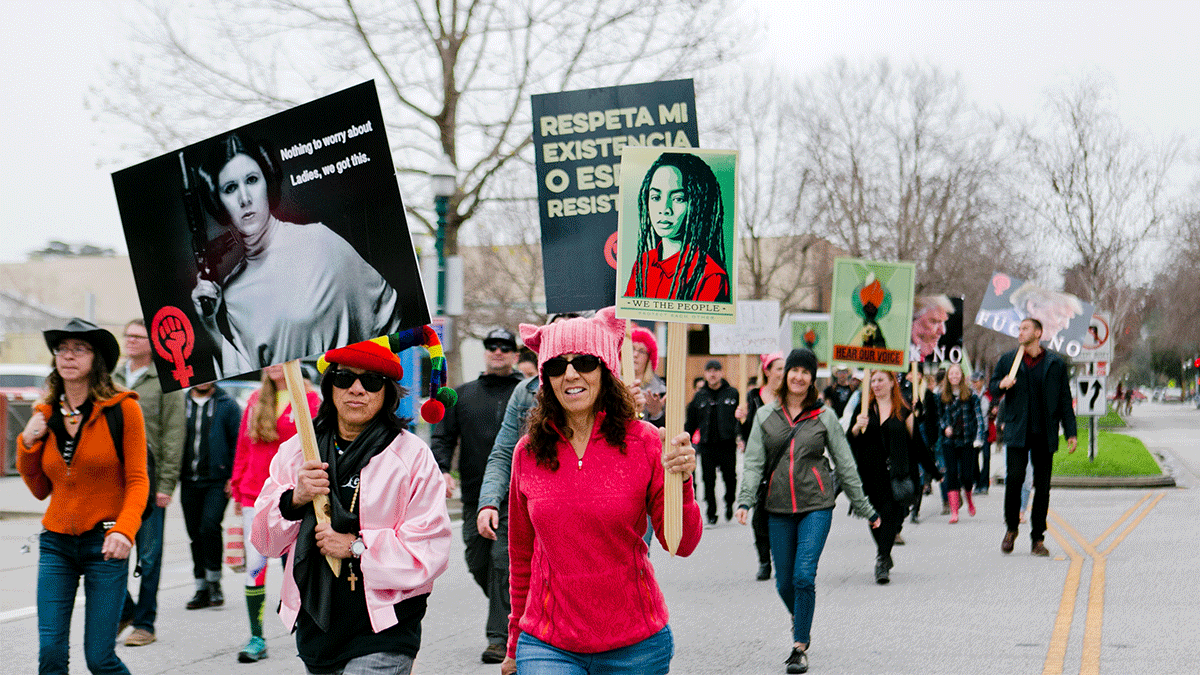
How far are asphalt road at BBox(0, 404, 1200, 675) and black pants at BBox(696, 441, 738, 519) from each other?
4.58ft

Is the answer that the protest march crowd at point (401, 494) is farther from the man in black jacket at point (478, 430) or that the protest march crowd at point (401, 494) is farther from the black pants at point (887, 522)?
the black pants at point (887, 522)

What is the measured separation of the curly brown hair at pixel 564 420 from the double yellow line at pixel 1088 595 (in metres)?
3.84

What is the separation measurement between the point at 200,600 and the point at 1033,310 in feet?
40.0

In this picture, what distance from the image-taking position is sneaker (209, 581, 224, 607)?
29.5 ft

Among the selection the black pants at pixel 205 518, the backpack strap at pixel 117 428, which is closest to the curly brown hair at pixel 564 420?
the backpack strap at pixel 117 428

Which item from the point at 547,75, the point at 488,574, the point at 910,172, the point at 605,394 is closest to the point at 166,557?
the point at 488,574

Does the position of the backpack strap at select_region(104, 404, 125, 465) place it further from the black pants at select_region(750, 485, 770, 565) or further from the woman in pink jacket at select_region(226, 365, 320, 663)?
the black pants at select_region(750, 485, 770, 565)

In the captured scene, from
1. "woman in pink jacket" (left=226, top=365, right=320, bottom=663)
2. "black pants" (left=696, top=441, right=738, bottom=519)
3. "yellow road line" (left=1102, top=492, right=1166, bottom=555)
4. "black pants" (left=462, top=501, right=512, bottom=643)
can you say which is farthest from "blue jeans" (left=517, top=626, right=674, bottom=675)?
"black pants" (left=696, top=441, right=738, bottom=519)

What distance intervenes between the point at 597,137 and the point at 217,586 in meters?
4.60

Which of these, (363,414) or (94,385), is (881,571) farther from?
(363,414)

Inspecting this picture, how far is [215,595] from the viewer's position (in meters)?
9.01

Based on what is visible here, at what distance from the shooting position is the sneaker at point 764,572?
10.2 m

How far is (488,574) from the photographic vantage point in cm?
734

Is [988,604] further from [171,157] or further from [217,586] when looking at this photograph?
[171,157]
